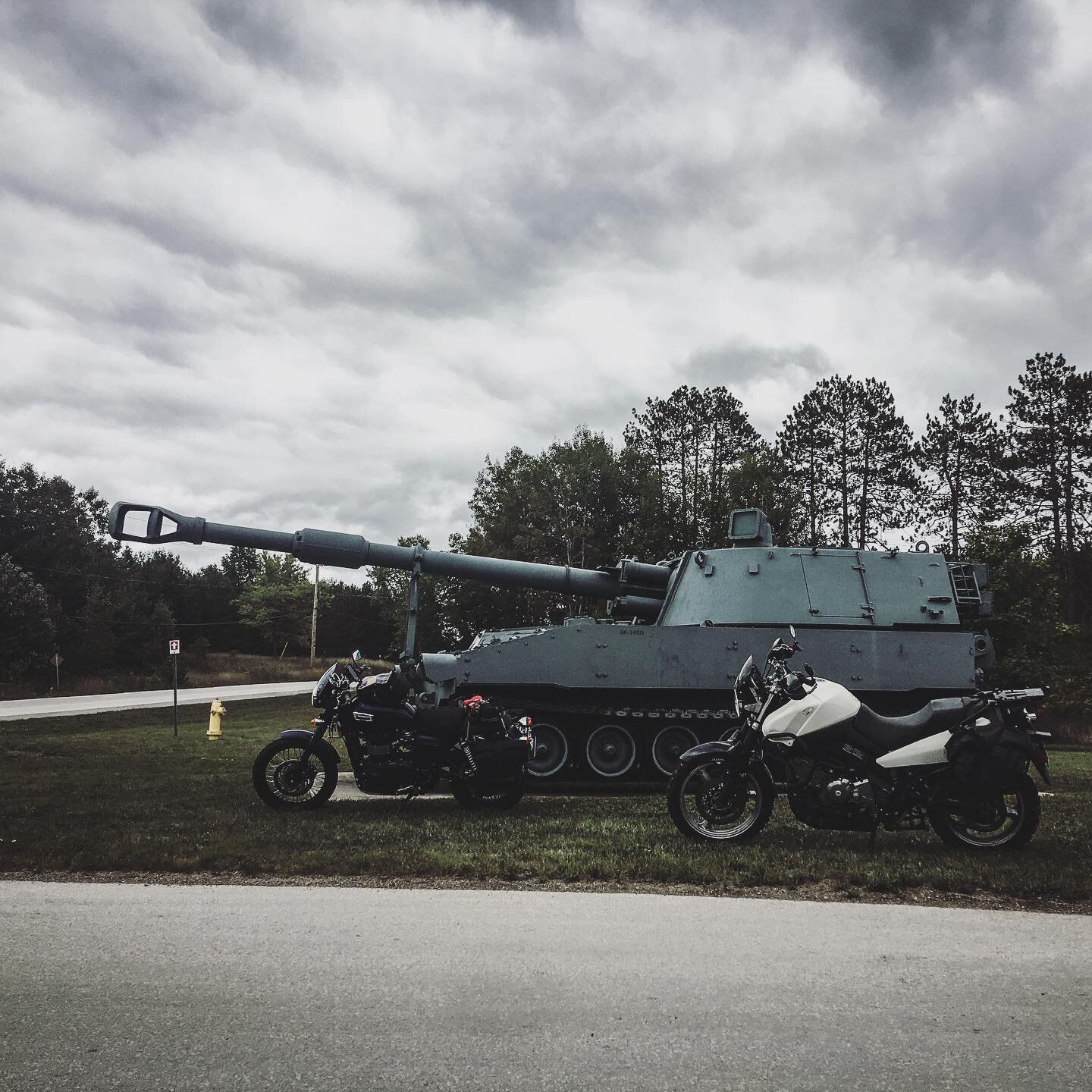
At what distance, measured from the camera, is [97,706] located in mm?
23922

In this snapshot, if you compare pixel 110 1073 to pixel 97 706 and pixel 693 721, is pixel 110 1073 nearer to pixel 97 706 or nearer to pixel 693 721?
pixel 693 721

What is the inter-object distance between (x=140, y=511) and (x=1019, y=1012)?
10029 mm

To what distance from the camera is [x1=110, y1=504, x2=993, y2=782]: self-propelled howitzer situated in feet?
33.9

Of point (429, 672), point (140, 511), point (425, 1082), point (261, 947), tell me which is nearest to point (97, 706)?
point (140, 511)

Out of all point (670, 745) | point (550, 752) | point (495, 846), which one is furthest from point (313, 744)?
point (670, 745)

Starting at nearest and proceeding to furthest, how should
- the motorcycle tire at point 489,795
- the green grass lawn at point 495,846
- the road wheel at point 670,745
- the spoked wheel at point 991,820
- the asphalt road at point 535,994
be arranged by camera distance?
the asphalt road at point 535,994 < the green grass lawn at point 495,846 < the spoked wheel at point 991,820 < the motorcycle tire at point 489,795 < the road wheel at point 670,745

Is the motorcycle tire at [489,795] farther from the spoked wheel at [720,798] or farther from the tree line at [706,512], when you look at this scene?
the tree line at [706,512]

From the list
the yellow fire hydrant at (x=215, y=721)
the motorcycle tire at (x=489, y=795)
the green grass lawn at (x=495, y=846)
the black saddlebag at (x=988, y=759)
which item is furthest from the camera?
the yellow fire hydrant at (x=215, y=721)

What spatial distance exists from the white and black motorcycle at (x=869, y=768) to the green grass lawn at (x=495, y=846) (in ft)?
0.68

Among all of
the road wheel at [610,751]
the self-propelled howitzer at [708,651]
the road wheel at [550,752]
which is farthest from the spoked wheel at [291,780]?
the road wheel at [610,751]

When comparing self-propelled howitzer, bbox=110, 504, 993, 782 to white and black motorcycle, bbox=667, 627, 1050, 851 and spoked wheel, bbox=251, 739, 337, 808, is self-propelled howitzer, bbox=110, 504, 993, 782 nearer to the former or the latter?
spoked wheel, bbox=251, 739, 337, 808

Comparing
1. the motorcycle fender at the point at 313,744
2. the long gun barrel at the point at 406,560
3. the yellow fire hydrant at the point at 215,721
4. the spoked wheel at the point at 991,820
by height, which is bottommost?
the yellow fire hydrant at the point at 215,721

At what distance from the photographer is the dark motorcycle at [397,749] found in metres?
8.00

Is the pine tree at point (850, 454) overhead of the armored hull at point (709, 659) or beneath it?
overhead
